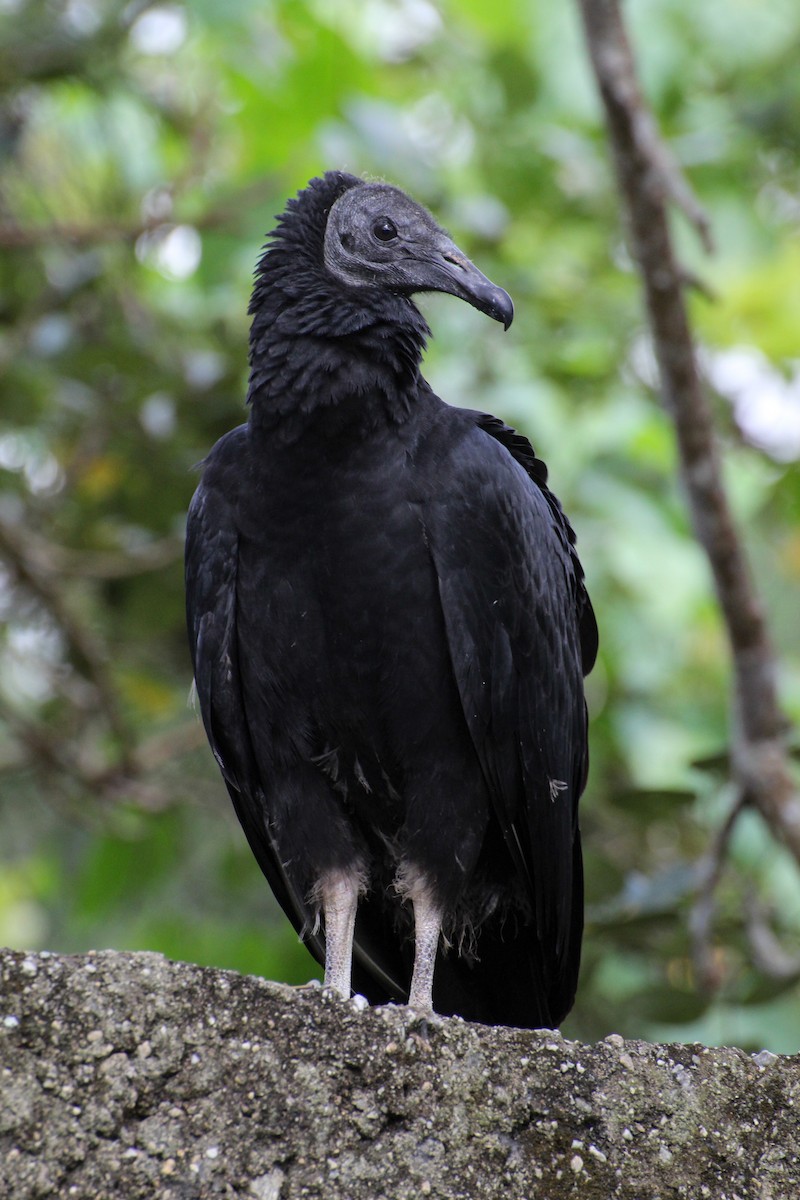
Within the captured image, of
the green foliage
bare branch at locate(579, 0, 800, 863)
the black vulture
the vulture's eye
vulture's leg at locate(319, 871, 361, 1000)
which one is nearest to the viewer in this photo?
the black vulture

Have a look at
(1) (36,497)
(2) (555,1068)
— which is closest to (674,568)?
(1) (36,497)

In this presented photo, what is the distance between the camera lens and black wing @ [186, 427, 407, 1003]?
10.6 feet

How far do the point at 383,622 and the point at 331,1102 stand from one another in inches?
47.9

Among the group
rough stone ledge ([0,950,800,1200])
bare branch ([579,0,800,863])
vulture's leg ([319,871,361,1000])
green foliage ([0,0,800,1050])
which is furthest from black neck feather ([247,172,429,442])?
green foliage ([0,0,800,1050])

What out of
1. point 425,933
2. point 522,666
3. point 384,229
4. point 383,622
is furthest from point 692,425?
point 425,933

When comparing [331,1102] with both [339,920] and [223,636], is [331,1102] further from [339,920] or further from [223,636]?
[223,636]

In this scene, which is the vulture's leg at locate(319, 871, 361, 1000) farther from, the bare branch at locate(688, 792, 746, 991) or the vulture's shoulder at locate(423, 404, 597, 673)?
the bare branch at locate(688, 792, 746, 991)

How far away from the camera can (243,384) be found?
5598 millimetres

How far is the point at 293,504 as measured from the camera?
3.13 metres

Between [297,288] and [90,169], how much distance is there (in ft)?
8.47

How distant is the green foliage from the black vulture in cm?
143

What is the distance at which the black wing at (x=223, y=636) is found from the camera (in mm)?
3234

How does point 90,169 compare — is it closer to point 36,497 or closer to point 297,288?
point 36,497

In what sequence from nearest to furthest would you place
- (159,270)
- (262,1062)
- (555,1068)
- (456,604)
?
(262,1062), (555,1068), (456,604), (159,270)
